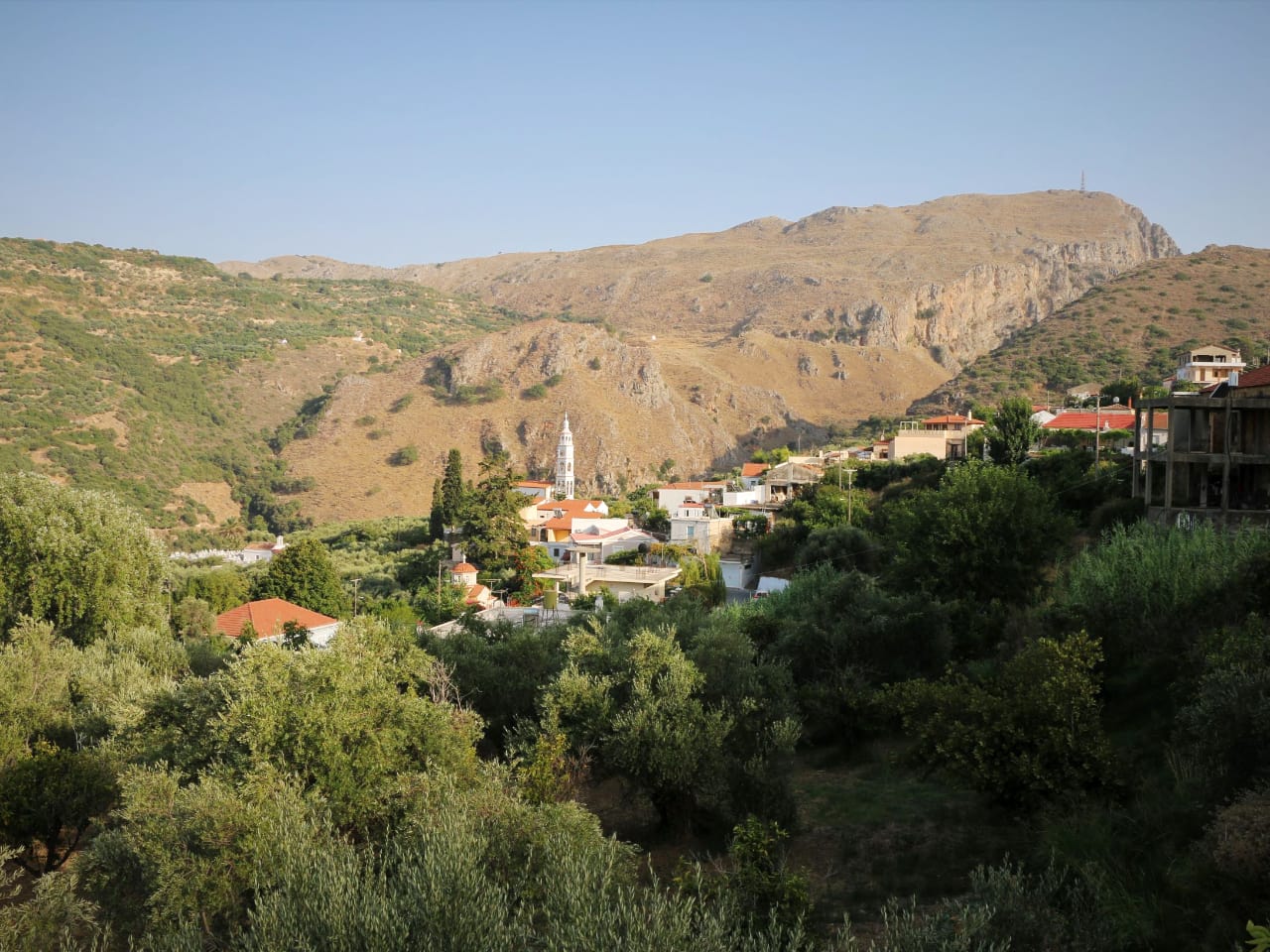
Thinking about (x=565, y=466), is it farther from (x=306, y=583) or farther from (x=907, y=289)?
(x=907, y=289)

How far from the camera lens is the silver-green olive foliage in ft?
78.2

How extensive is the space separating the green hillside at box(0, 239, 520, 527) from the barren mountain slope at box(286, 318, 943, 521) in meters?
8.09

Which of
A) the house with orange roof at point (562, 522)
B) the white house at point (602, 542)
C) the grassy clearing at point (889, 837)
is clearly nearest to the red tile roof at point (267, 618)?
the white house at point (602, 542)

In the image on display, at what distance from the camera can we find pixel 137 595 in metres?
25.5

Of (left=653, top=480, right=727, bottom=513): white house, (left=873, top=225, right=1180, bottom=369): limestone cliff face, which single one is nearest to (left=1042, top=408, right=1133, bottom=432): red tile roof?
(left=653, top=480, right=727, bottom=513): white house

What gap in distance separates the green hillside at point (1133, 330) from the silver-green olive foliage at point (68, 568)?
222ft

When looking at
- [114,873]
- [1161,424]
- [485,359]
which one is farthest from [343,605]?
[485,359]

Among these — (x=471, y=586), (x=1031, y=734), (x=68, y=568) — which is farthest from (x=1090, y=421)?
(x=68, y=568)

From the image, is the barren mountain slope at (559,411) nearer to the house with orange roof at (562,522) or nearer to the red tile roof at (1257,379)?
the house with orange roof at (562,522)

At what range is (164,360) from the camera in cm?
10625

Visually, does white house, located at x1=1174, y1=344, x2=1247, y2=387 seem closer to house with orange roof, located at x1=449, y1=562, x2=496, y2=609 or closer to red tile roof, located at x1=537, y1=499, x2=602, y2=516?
red tile roof, located at x1=537, y1=499, x2=602, y2=516

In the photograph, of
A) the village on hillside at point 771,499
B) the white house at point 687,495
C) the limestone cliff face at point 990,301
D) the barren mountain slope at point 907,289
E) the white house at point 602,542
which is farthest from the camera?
the barren mountain slope at point 907,289

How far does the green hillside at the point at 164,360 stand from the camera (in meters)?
78.5

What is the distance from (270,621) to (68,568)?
792cm
